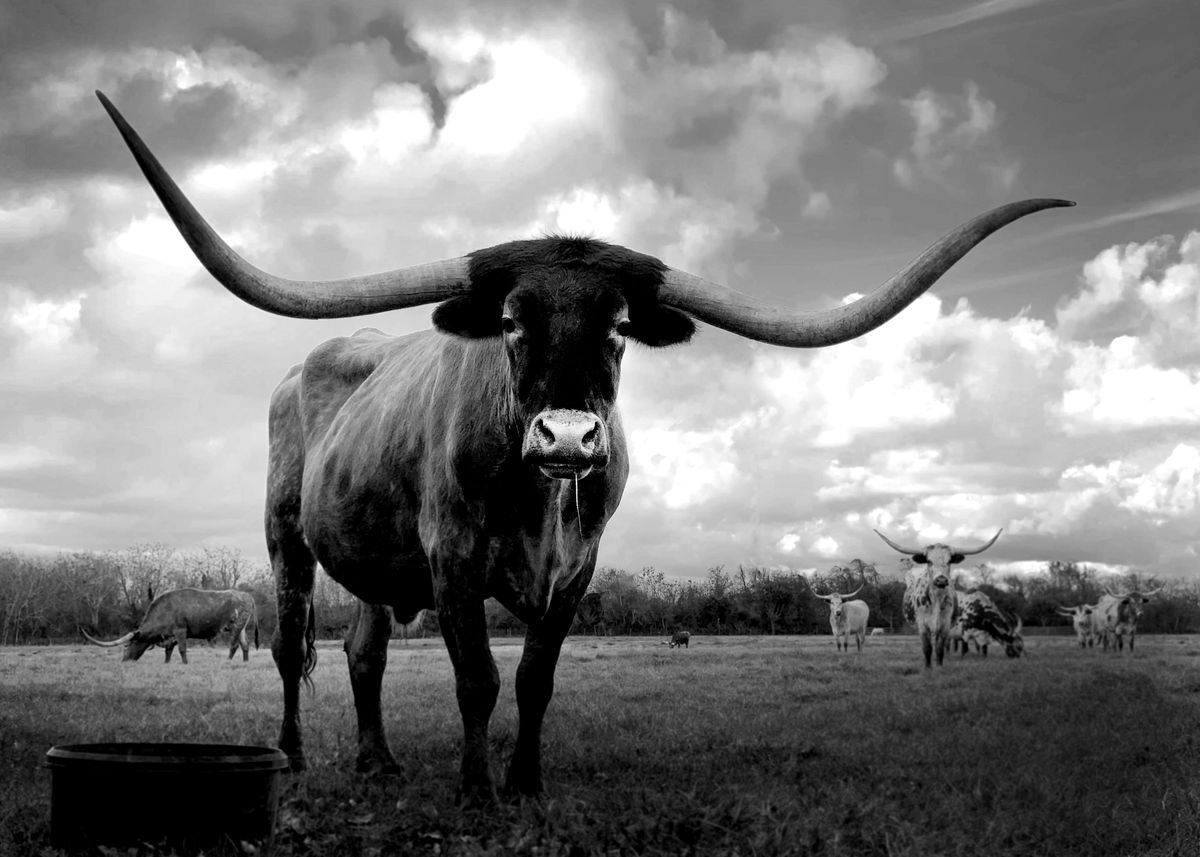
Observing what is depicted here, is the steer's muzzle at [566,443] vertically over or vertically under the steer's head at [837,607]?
over

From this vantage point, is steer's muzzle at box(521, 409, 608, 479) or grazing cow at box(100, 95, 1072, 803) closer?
steer's muzzle at box(521, 409, 608, 479)

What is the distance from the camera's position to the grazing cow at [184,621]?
23.7 metres

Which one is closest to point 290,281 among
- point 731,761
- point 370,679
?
point 370,679

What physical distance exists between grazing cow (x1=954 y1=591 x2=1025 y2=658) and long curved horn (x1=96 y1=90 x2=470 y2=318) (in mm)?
22594

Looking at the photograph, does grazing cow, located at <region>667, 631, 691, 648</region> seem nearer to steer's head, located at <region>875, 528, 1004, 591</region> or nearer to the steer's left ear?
steer's head, located at <region>875, 528, 1004, 591</region>

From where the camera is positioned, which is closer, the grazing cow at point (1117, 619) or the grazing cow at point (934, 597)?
the grazing cow at point (934, 597)

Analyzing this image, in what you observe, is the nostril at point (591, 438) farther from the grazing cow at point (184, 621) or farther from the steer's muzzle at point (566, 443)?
the grazing cow at point (184, 621)

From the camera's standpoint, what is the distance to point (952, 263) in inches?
185

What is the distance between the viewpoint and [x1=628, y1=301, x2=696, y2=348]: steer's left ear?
16.6 feet

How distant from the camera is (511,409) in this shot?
4844 millimetres

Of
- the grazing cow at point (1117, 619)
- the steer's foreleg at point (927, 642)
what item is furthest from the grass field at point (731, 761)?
the grazing cow at point (1117, 619)

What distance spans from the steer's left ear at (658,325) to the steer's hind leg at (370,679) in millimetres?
3143

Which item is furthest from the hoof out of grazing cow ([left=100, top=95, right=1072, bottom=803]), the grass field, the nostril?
the nostril

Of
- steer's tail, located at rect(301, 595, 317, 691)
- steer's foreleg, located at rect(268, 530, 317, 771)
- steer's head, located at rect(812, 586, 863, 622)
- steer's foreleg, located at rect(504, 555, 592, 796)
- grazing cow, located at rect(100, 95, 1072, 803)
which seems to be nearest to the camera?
grazing cow, located at rect(100, 95, 1072, 803)
